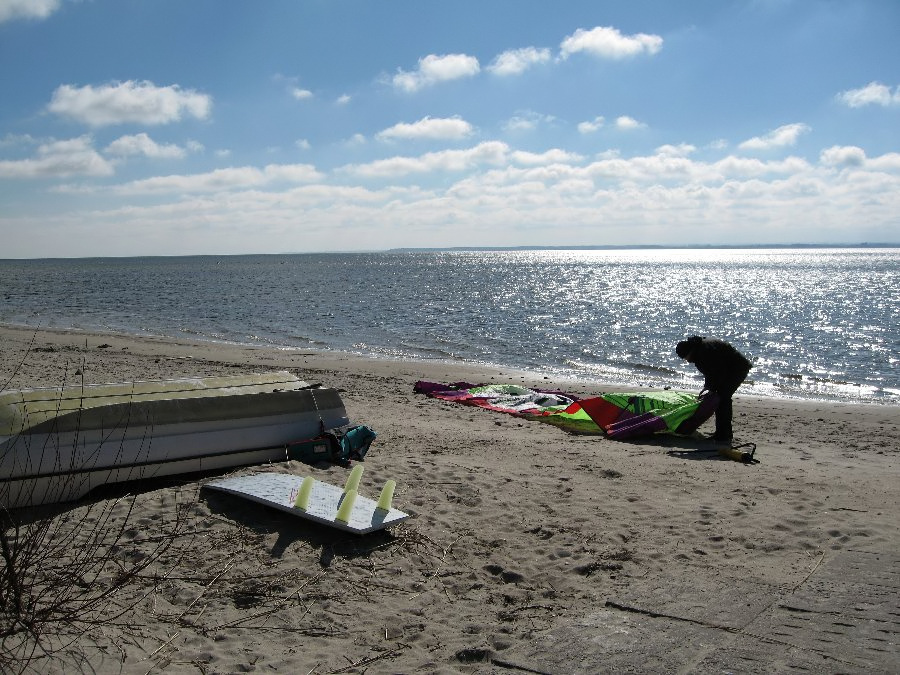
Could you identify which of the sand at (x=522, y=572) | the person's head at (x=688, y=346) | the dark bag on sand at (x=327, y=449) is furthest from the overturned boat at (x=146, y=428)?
the person's head at (x=688, y=346)

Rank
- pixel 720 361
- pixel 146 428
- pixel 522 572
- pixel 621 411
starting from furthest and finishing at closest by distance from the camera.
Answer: pixel 621 411, pixel 720 361, pixel 146 428, pixel 522 572

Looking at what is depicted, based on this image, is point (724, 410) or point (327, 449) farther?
point (724, 410)

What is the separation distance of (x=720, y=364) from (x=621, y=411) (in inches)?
57.9

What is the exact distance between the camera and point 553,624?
4047 mm

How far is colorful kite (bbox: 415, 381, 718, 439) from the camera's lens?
944 cm

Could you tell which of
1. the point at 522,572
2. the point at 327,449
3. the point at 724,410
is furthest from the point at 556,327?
the point at 522,572

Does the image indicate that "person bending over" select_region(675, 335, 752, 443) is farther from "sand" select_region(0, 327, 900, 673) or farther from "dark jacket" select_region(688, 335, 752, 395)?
"sand" select_region(0, 327, 900, 673)

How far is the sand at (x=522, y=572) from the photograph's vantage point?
11.9 ft

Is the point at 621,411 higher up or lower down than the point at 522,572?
higher up

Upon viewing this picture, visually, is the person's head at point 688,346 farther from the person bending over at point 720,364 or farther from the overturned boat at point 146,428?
the overturned boat at point 146,428

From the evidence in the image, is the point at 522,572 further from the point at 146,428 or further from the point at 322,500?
the point at 146,428

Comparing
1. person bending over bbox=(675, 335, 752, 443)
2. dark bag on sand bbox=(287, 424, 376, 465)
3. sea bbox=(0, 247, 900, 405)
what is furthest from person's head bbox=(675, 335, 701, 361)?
sea bbox=(0, 247, 900, 405)

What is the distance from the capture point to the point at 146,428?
19.9 ft

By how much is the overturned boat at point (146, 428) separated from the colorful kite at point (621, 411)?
12.9ft
